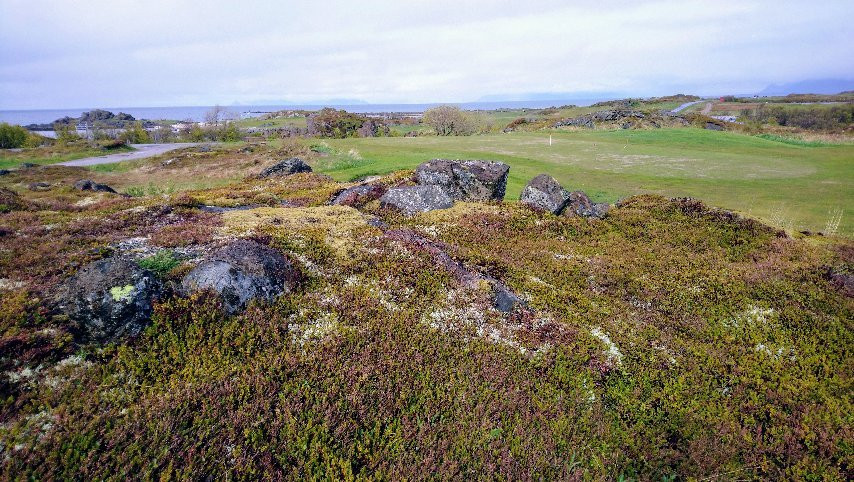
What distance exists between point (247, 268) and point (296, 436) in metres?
4.37

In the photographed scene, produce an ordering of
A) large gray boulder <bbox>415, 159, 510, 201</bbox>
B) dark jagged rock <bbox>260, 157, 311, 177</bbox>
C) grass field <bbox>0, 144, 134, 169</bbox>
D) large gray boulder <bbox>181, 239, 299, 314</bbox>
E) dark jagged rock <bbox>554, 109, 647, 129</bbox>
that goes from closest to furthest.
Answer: large gray boulder <bbox>181, 239, 299, 314</bbox> < large gray boulder <bbox>415, 159, 510, 201</bbox> < dark jagged rock <bbox>260, 157, 311, 177</bbox> < grass field <bbox>0, 144, 134, 169</bbox> < dark jagged rock <bbox>554, 109, 647, 129</bbox>

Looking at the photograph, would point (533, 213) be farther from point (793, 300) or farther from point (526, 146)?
point (526, 146)

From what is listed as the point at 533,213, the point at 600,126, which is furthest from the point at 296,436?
the point at 600,126

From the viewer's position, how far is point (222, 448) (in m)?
5.53

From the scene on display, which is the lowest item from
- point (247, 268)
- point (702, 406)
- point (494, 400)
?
point (702, 406)

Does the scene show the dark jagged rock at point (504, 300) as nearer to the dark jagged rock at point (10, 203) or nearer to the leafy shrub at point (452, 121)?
the dark jagged rock at point (10, 203)

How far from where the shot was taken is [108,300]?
22.6ft

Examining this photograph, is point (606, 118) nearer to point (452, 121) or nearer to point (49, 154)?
point (452, 121)

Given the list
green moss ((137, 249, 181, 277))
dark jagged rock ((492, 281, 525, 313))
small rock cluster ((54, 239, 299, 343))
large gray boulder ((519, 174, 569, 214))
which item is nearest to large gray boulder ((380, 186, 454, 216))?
large gray boulder ((519, 174, 569, 214))

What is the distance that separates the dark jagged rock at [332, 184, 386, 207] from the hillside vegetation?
4352 mm

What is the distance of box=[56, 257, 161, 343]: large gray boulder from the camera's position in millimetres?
6844

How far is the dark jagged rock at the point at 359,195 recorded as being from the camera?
18.6 meters

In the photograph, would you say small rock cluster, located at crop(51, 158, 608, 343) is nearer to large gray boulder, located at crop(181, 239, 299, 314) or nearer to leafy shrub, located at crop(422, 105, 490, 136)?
large gray boulder, located at crop(181, 239, 299, 314)

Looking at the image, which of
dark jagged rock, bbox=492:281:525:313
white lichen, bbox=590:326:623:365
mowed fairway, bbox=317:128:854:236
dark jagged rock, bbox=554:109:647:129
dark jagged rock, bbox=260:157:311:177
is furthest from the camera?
dark jagged rock, bbox=554:109:647:129
